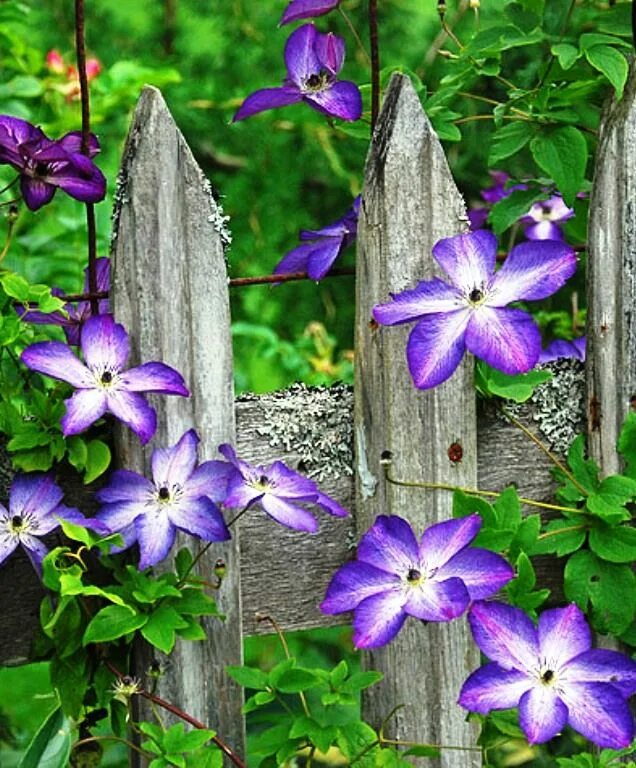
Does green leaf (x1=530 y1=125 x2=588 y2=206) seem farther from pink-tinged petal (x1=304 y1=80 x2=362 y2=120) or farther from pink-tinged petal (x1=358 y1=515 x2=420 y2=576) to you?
pink-tinged petal (x1=358 y1=515 x2=420 y2=576)

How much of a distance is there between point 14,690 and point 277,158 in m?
1.37

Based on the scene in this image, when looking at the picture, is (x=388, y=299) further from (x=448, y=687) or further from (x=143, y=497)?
(x=448, y=687)

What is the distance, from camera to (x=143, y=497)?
5.00 feet

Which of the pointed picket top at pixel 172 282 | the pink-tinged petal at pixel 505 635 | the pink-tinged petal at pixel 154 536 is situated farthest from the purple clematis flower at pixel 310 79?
the pink-tinged petal at pixel 505 635

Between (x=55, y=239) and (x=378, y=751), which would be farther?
(x=55, y=239)

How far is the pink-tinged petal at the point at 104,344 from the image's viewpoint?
149cm

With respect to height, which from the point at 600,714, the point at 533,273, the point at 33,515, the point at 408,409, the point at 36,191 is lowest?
the point at 600,714

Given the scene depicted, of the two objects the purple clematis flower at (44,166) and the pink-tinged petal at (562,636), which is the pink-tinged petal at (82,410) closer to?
the purple clematis flower at (44,166)

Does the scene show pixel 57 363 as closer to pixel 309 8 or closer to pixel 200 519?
pixel 200 519

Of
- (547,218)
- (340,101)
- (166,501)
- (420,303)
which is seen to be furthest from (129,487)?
(547,218)

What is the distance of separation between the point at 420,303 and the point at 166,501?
13.0 inches

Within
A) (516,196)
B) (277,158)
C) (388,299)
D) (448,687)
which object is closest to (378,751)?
(448,687)

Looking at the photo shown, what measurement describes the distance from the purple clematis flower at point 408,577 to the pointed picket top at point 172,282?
7.8 inches

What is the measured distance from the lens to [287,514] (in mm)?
1482
